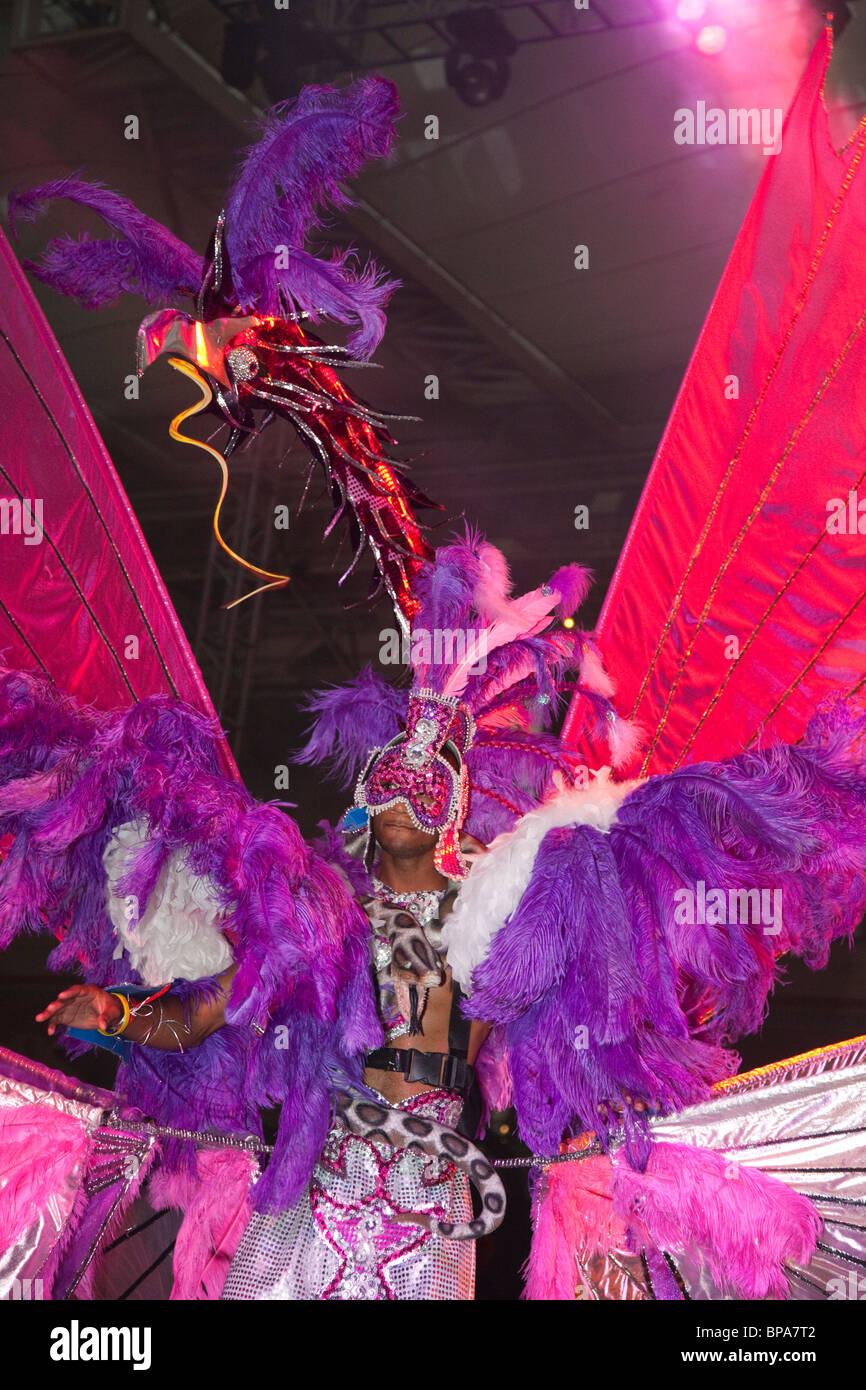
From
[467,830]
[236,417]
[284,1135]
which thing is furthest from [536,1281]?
[236,417]

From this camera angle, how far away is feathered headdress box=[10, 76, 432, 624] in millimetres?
1730

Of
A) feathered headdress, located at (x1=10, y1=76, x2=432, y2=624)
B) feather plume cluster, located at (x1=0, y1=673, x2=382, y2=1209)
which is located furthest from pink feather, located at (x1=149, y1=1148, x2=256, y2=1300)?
feathered headdress, located at (x1=10, y1=76, x2=432, y2=624)

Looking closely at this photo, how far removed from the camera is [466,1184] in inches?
71.5

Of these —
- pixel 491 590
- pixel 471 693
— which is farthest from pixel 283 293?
pixel 471 693

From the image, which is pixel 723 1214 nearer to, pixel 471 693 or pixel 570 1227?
pixel 570 1227

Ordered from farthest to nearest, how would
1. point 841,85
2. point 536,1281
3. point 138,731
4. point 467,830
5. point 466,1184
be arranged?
point 841,85 → point 467,830 → point 536,1281 → point 466,1184 → point 138,731

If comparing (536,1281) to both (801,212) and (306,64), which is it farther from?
(306,64)

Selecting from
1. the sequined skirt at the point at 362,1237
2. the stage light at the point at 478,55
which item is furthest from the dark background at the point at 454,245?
the sequined skirt at the point at 362,1237

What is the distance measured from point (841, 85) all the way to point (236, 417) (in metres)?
2.46

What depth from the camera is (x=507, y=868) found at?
5.69ft

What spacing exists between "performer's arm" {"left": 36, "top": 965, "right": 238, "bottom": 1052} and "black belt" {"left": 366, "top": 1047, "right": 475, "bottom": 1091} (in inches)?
9.8

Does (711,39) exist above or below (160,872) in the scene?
above

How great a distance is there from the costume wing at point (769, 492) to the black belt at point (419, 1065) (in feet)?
2.30

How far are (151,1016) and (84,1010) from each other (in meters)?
0.12
